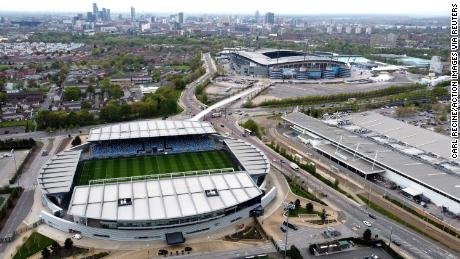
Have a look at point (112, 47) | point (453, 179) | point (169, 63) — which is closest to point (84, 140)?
point (453, 179)

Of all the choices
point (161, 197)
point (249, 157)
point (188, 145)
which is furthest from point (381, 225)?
point (188, 145)

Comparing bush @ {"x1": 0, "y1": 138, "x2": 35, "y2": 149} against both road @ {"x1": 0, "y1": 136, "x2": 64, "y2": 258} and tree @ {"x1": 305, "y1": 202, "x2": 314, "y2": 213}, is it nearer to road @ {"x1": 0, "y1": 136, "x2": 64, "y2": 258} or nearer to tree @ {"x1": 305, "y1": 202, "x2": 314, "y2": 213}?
road @ {"x1": 0, "y1": 136, "x2": 64, "y2": 258}

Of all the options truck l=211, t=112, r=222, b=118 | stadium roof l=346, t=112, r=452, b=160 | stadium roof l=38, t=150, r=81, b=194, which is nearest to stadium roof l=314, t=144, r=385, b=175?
stadium roof l=346, t=112, r=452, b=160

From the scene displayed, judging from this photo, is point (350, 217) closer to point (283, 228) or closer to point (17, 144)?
point (283, 228)

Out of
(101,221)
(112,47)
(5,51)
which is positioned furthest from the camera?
(112,47)

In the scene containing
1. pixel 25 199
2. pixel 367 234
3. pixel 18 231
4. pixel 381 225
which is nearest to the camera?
pixel 367 234

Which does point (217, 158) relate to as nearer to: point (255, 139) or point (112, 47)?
point (255, 139)

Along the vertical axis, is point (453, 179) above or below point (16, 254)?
above
